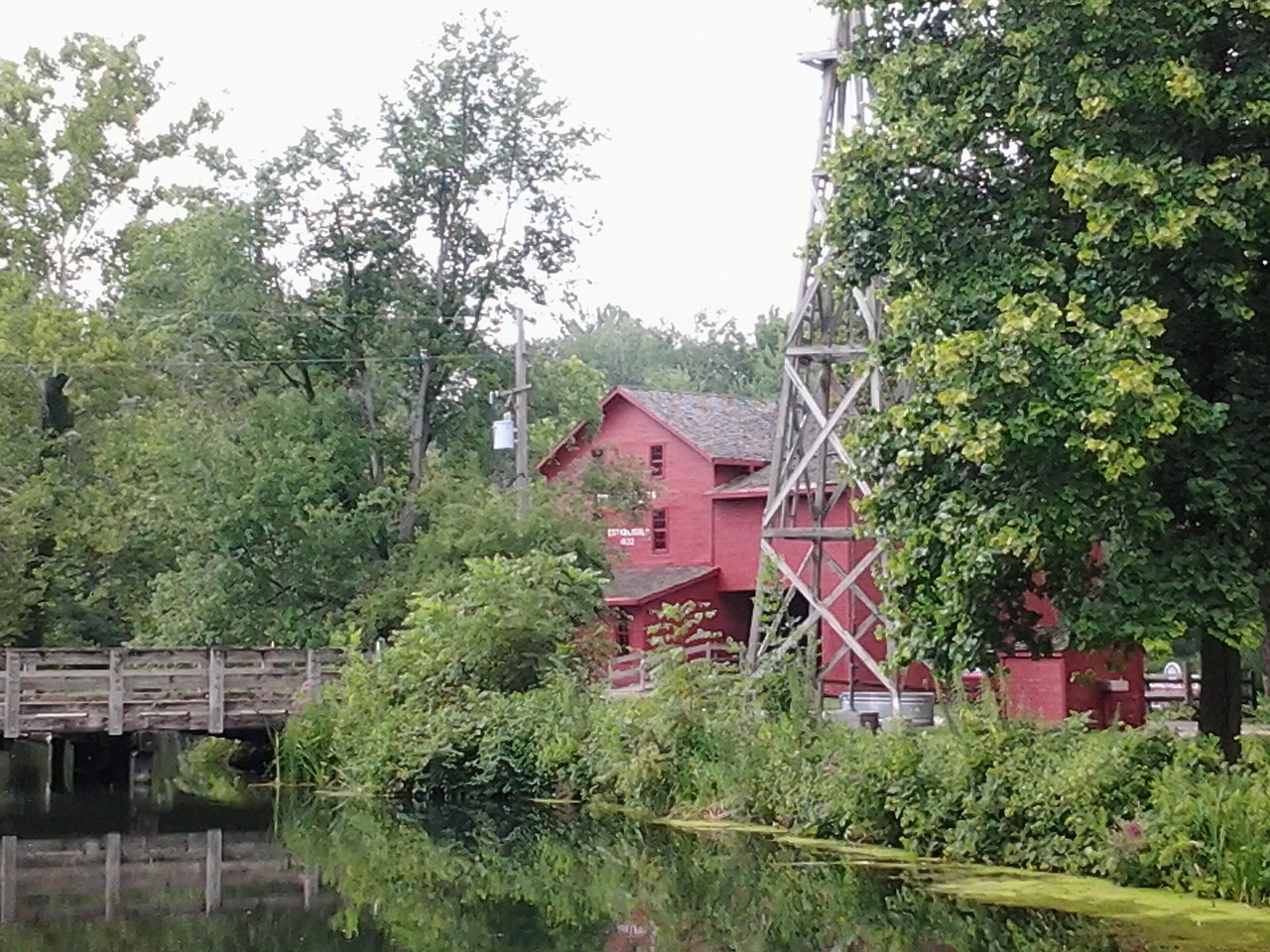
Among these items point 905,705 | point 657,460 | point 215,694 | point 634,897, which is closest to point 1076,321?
point 634,897

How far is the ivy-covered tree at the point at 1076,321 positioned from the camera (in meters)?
17.2

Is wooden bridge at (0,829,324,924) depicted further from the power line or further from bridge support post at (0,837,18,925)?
the power line

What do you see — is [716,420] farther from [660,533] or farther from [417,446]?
[417,446]

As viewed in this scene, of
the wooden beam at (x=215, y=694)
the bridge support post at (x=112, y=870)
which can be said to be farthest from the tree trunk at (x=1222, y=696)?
the wooden beam at (x=215, y=694)

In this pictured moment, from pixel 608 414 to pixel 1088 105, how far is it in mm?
31991

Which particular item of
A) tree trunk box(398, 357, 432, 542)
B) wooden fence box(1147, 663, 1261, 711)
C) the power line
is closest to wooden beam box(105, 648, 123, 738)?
tree trunk box(398, 357, 432, 542)

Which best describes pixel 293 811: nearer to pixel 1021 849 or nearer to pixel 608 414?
pixel 1021 849

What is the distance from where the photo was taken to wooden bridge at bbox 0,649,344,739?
1243 inches

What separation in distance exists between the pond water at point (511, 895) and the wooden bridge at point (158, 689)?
476cm

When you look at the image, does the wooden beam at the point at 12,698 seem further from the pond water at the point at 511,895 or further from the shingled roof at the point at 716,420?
the shingled roof at the point at 716,420

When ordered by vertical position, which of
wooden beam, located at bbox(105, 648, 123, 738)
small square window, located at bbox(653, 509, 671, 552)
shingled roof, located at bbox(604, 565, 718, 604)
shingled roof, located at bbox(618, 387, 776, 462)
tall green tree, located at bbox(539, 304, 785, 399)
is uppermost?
tall green tree, located at bbox(539, 304, 785, 399)

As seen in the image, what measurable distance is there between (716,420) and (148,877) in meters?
28.9

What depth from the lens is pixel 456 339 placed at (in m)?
42.1

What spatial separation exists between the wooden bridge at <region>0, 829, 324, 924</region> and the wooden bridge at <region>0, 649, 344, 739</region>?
552 cm
